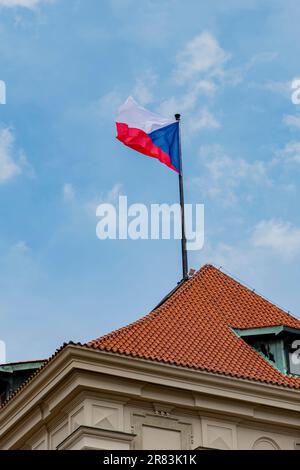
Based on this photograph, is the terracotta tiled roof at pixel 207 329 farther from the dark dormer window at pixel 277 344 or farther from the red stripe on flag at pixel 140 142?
the red stripe on flag at pixel 140 142

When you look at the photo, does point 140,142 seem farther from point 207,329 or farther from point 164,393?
point 164,393

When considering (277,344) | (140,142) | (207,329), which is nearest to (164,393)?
(207,329)

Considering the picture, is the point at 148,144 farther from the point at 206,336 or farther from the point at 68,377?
the point at 68,377

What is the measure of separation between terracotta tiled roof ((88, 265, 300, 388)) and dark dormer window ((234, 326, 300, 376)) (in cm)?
35

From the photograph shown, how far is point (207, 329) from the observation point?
4203cm

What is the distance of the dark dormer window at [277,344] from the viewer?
41406 millimetres

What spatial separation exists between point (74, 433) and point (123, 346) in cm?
344

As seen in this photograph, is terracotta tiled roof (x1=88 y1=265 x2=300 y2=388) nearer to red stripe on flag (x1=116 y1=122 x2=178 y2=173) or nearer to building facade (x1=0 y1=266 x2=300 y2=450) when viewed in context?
building facade (x1=0 y1=266 x2=300 y2=450)

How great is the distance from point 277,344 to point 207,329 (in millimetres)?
2210

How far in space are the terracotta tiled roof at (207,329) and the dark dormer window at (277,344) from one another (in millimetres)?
349

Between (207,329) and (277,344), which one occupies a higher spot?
(207,329)

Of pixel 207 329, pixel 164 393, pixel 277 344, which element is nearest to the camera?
pixel 164 393
